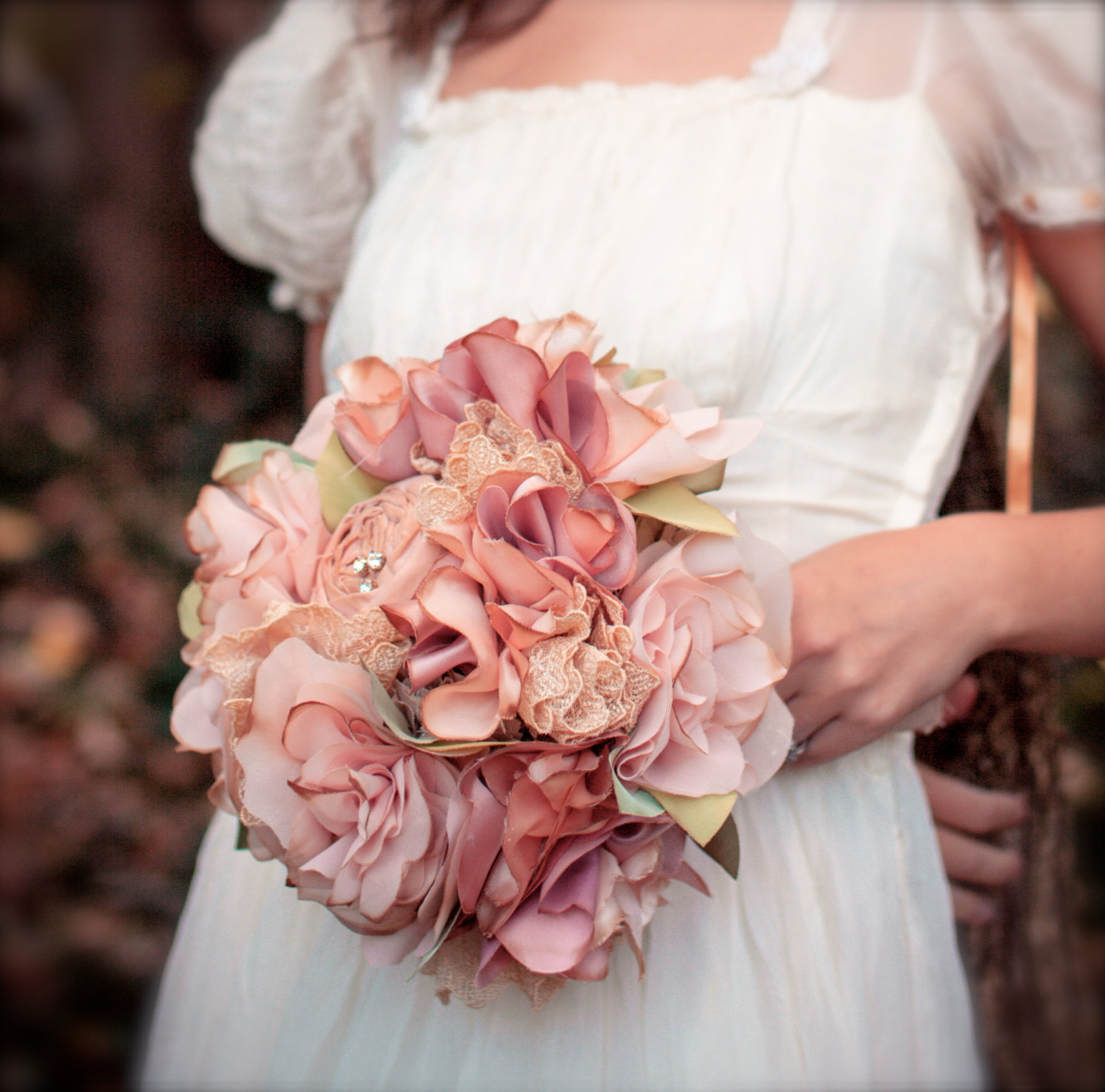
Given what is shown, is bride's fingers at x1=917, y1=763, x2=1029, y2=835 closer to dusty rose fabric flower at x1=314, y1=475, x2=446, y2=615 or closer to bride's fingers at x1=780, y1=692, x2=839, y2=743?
bride's fingers at x1=780, y1=692, x2=839, y2=743

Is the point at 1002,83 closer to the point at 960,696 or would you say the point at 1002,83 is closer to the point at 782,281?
the point at 782,281

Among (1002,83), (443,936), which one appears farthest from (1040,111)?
(443,936)

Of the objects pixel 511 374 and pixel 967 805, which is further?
pixel 967 805

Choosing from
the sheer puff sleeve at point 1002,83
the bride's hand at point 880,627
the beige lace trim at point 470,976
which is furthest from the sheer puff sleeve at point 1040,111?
the beige lace trim at point 470,976

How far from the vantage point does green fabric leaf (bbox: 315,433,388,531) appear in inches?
24.9

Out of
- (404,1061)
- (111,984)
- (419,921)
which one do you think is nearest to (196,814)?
(111,984)

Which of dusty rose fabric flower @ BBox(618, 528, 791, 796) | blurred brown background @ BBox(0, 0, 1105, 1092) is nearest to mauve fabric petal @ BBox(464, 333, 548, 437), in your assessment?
dusty rose fabric flower @ BBox(618, 528, 791, 796)

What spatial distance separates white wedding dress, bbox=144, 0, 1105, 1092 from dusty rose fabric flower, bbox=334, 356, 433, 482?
183 mm

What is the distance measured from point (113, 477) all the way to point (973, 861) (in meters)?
2.26

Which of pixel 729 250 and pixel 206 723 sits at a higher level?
pixel 729 250

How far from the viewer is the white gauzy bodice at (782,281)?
740 mm

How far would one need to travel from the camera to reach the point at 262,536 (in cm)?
62

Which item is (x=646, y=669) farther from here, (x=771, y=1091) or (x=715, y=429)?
(x=771, y=1091)

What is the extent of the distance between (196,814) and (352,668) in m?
1.67
